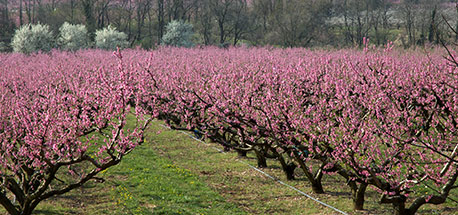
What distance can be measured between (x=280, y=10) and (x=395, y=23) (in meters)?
20.3

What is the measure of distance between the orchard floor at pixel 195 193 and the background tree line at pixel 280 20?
39.5 meters

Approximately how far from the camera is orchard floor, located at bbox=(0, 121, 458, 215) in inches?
438

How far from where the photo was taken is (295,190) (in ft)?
42.0

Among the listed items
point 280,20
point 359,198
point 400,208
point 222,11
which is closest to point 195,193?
point 359,198

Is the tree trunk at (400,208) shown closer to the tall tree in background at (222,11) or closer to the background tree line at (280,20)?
the background tree line at (280,20)

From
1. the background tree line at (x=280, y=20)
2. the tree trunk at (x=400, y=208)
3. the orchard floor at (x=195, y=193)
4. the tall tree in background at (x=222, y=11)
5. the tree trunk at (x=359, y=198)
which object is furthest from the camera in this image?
the tall tree in background at (x=222, y=11)

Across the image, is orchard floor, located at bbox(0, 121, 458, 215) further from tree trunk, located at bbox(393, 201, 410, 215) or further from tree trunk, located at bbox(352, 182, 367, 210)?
tree trunk, located at bbox(393, 201, 410, 215)

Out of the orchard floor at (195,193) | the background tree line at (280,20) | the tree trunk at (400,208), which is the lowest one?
the orchard floor at (195,193)

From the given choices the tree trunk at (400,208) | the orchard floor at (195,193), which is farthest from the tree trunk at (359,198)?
the tree trunk at (400,208)

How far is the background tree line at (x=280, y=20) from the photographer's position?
54750 millimetres

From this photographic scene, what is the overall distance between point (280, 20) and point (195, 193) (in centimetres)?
4588

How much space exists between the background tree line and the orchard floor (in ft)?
130

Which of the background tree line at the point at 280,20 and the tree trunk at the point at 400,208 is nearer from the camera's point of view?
the tree trunk at the point at 400,208

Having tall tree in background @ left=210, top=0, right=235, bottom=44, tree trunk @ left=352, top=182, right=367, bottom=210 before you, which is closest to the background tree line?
tall tree in background @ left=210, top=0, right=235, bottom=44
